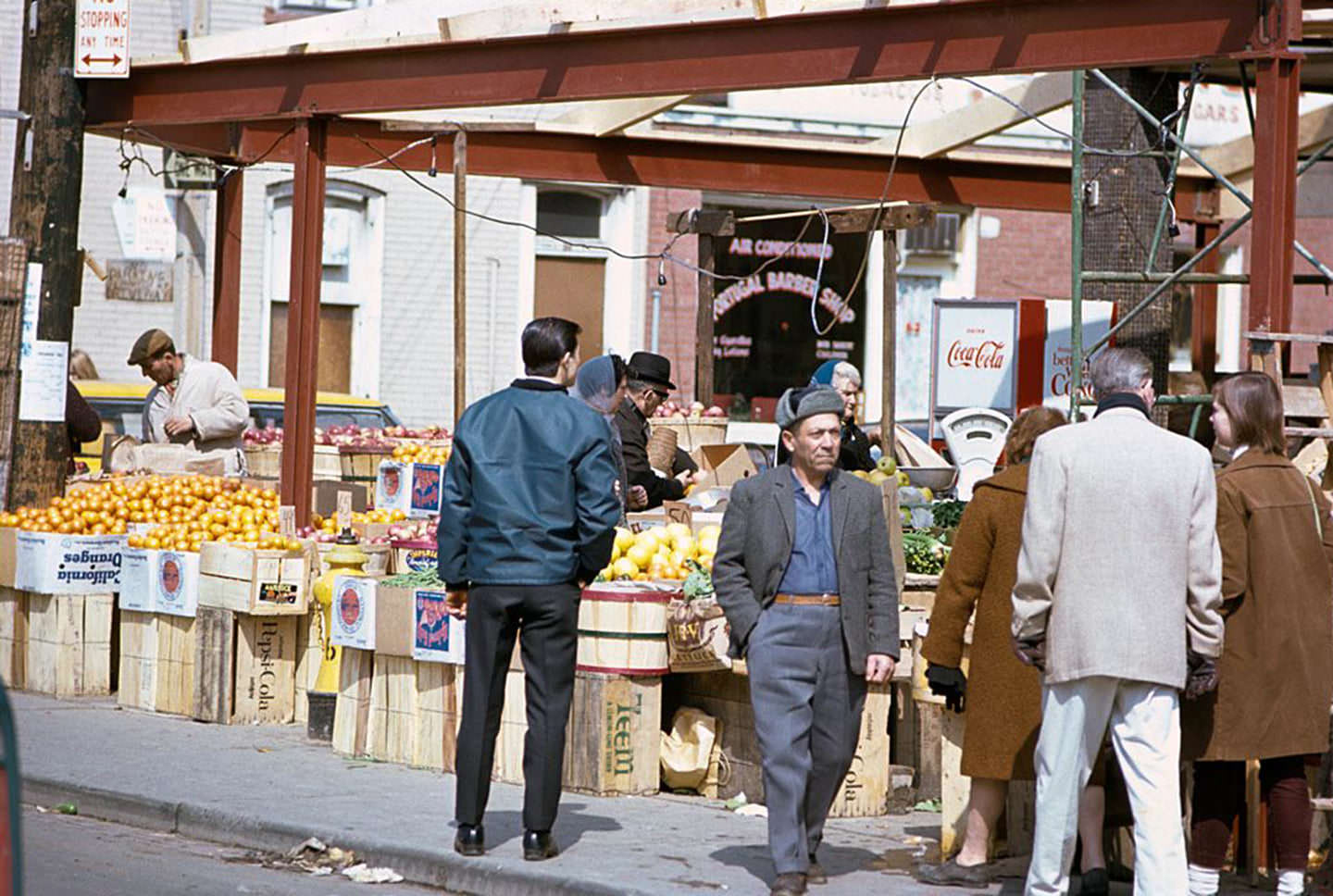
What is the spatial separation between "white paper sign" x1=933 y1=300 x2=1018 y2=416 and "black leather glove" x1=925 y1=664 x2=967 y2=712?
9.54 m

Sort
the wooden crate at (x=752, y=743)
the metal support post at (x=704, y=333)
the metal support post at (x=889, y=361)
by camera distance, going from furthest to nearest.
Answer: the metal support post at (x=704, y=333) → the metal support post at (x=889, y=361) → the wooden crate at (x=752, y=743)

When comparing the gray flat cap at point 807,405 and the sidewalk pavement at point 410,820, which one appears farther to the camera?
the sidewalk pavement at point 410,820

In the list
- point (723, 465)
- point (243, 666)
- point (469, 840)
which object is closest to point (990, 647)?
point (469, 840)

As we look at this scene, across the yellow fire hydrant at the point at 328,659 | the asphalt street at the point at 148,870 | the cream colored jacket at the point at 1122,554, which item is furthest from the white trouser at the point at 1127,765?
the yellow fire hydrant at the point at 328,659

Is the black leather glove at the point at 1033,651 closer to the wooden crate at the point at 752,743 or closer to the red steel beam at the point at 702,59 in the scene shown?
the wooden crate at the point at 752,743

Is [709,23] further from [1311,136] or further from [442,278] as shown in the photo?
[442,278]

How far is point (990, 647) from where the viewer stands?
7570mm

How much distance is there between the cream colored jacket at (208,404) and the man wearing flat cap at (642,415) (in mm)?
3665

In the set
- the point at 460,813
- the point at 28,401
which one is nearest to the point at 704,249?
the point at 28,401

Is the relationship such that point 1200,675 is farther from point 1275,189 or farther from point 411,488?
point 411,488

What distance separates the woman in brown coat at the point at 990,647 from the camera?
24.6 feet

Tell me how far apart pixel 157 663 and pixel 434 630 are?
2810 millimetres

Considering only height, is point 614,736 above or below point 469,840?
above

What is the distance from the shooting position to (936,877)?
7789 millimetres
